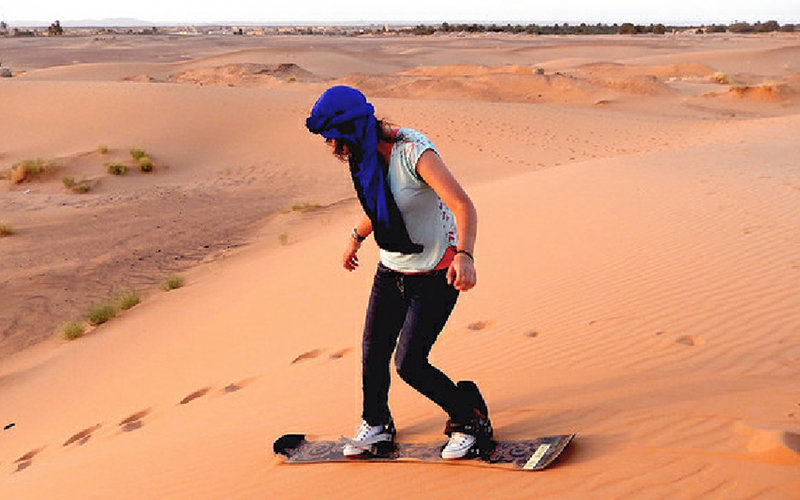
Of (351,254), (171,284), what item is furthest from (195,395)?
(171,284)

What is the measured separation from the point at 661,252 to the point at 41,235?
31.0 feet

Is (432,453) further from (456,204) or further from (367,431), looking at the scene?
(456,204)

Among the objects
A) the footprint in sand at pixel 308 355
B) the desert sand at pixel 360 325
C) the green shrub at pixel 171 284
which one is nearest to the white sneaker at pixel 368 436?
the desert sand at pixel 360 325

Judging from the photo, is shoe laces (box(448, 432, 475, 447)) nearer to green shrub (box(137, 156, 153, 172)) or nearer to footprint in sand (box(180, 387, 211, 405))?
footprint in sand (box(180, 387, 211, 405))

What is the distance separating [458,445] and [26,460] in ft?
11.3

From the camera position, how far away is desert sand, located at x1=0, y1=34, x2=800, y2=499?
11.9 ft

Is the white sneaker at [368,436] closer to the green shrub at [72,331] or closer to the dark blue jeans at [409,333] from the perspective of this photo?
the dark blue jeans at [409,333]

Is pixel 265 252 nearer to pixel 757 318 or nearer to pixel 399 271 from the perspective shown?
pixel 757 318

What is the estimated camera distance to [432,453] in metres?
3.66

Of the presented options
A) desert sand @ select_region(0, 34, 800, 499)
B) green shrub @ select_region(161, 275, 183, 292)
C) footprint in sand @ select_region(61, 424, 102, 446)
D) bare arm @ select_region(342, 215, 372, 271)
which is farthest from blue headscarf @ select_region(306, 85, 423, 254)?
green shrub @ select_region(161, 275, 183, 292)

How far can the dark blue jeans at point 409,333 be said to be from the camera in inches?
127

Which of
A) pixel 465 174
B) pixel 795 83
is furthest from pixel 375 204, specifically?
pixel 795 83

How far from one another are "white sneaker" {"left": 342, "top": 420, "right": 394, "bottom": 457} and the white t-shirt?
94cm

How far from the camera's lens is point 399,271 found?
10.7ft
